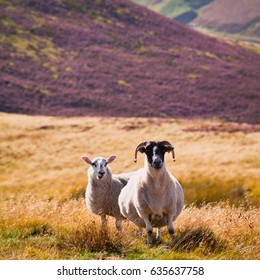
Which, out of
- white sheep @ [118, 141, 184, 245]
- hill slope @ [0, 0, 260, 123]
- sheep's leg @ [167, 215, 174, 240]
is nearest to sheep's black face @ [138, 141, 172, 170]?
white sheep @ [118, 141, 184, 245]

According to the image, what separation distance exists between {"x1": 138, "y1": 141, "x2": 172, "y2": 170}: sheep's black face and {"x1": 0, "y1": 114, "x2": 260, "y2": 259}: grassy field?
129 cm

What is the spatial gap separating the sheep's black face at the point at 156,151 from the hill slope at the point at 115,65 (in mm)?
47139

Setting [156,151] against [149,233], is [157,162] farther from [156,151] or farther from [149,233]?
[149,233]

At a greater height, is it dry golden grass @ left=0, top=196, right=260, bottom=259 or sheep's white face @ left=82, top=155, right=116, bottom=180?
sheep's white face @ left=82, top=155, right=116, bottom=180

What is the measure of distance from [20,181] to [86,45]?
48.9 meters

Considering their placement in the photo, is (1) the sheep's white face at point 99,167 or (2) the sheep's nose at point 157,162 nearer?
(2) the sheep's nose at point 157,162

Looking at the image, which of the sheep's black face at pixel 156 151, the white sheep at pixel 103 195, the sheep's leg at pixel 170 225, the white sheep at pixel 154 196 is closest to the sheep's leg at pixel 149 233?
the white sheep at pixel 154 196

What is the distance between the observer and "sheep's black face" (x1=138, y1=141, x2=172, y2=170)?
8.58m

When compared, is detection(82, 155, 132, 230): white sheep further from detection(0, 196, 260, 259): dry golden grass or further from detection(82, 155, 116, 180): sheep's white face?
detection(0, 196, 260, 259): dry golden grass

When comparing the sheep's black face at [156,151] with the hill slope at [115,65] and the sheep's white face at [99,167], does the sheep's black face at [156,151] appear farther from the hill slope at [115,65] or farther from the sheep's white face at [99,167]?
the hill slope at [115,65]

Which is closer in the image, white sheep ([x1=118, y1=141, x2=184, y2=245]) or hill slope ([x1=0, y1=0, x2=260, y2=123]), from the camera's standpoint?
white sheep ([x1=118, y1=141, x2=184, y2=245])

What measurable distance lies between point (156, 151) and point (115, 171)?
65.7 feet

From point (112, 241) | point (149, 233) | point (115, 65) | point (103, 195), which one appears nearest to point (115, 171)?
point (103, 195)

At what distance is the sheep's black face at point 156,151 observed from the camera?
28.1ft
